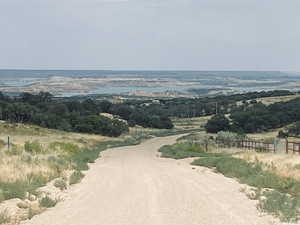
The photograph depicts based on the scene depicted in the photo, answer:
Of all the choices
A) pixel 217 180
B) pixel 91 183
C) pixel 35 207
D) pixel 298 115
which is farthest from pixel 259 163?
pixel 298 115

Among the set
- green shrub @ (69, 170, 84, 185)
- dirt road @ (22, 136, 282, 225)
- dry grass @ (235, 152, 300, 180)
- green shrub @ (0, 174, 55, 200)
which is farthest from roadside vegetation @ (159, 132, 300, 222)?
green shrub @ (0, 174, 55, 200)

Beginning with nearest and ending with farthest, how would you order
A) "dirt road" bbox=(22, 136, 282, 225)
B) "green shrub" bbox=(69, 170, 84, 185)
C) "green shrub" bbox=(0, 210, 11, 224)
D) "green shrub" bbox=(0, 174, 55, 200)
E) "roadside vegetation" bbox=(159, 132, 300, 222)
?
"green shrub" bbox=(0, 210, 11, 224) → "dirt road" bbox=(22, 136, 282, 225) → "roadside vegetation" bbox=(159, 132, 300, 222) → "green shrub" bbox=(0, 174, 55, 200) → "green shrub" bbox=(69, 170, 84, 185)

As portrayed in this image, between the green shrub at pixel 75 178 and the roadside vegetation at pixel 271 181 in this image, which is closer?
the roadside vegetation at pixel 271 181

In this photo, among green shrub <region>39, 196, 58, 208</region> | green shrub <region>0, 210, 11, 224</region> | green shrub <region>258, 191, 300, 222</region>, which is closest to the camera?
green shrub <region>0, 210, 11, 224</region>

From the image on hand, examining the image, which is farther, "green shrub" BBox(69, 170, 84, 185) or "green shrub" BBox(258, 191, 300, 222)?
"green shrub" BBox(69, 170, 84, 185)

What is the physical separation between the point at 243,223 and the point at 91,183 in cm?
1015

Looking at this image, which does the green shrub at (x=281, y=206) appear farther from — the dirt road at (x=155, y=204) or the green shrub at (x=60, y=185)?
the green shrub at (x=60, y=185)

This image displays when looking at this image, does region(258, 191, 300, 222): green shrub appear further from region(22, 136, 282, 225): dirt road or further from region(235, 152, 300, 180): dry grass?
region(235, 152, 300, 180): dry grass

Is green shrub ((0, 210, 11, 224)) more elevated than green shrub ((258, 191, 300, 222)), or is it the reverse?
green shrub ((0, 210, 11, 224))

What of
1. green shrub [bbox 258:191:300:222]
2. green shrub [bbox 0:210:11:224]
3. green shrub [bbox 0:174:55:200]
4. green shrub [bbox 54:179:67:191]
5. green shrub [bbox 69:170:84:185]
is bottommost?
green shrub [bbox 69:170:84:185]

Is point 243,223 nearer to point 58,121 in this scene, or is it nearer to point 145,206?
point 145,206

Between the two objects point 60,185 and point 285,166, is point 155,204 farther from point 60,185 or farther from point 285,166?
point 285,166

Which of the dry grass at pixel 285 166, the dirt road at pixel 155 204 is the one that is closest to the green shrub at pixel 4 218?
the dirt road at pixel 155 204

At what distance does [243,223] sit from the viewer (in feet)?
40.2
